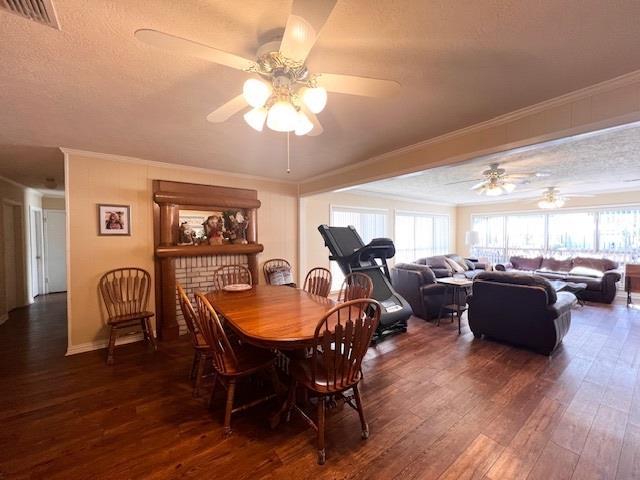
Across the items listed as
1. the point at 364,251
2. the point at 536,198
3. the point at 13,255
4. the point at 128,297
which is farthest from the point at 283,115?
the point at 536,198

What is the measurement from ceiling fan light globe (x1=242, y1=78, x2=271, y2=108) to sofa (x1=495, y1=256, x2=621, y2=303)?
21.8 ft

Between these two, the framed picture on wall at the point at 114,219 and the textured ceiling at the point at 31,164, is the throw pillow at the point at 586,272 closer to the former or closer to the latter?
the framed picture on wall at the point at 114,219

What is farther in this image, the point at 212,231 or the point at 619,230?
the point at 619,230

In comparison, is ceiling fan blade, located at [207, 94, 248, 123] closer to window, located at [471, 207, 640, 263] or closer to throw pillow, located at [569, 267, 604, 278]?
throw pillow, located at [569, 267, 604, 278]

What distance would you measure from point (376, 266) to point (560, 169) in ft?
10.8

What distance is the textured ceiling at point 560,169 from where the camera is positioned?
2.90 m

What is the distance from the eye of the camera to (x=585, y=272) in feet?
17.9

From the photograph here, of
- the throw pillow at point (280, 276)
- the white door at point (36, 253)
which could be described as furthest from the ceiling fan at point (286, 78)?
the white door at point (36, 253)

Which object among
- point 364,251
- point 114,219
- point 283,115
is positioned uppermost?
point 283,115

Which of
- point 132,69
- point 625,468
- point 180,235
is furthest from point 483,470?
point 180,235

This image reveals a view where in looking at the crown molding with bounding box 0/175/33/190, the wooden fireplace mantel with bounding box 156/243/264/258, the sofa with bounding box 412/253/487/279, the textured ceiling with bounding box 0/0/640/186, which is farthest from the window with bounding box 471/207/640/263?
the crown molding with bounding box 0/175/33/190

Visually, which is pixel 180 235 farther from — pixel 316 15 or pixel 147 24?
pixel 316 15

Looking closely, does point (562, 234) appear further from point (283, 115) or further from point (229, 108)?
→ point (229, 108)

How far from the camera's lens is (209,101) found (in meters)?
2.02
